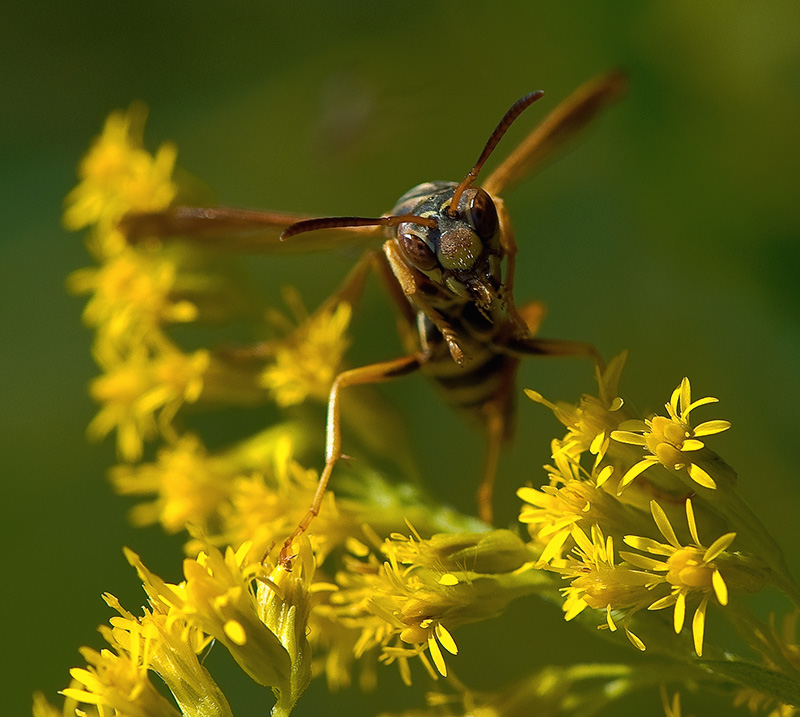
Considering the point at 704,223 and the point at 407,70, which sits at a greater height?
the point at 407,70

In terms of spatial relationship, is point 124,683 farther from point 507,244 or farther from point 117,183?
point 117,183

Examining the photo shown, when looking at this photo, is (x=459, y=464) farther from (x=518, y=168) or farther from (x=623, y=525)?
(x=623, y=525)

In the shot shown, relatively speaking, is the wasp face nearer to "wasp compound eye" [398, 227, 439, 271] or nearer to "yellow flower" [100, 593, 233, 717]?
"wasp compound eye" [398, 227, 439, 271]

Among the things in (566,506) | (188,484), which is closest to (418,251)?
(566,506)

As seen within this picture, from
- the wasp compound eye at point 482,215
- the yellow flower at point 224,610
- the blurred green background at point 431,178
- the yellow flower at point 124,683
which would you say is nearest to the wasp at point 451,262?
the wasp compound eye at point 482,215

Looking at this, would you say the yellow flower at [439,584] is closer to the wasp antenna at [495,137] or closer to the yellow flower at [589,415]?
the yellow flower at [589,415]

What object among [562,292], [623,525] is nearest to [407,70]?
[562,292]

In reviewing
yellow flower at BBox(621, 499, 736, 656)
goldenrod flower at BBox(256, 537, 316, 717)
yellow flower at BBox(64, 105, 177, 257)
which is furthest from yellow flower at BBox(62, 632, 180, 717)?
yellow flower at BBox(64, 105, 177, 257)
